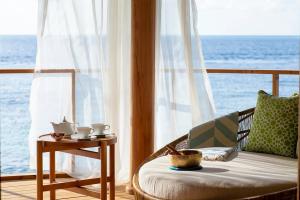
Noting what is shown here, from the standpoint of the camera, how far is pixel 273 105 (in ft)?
13.5

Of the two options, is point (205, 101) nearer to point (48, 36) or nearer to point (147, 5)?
point (147, 5)

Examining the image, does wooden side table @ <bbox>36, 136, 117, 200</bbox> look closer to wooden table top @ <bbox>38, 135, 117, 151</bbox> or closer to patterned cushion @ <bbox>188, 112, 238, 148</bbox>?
wooden table top @ <bbox>38, 135, 117, 151</bbox>

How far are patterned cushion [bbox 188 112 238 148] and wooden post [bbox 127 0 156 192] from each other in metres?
0.74

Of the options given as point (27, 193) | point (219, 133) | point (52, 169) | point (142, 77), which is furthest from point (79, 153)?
point (219, 133)

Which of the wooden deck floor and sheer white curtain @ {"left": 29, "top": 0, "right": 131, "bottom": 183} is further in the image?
sheer white curtain @ {"left": 29, "top": 0, "right": 131, "bottom": 183}

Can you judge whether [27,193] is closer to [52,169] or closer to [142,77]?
[52,169]

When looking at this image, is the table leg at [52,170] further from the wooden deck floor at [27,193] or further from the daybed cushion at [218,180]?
the daybed cushion at [218,180]

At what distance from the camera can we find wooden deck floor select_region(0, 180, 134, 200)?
4.71 meters

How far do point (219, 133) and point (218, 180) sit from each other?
1049 mm

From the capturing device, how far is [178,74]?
16.8 ft

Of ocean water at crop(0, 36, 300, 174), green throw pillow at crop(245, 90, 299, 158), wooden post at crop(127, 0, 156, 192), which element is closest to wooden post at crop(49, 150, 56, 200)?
wooden post at crop(127, 0, 156, 192)

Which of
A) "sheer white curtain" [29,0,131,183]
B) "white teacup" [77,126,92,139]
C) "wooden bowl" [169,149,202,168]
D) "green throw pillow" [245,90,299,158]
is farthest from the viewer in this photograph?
"sheer white curtain" [29,0,131,183]

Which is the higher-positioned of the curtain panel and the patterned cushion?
the curtain panel

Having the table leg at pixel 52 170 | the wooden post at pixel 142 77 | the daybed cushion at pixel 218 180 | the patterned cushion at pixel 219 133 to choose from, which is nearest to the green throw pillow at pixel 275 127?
the patterned cushion at pixel 219 133
